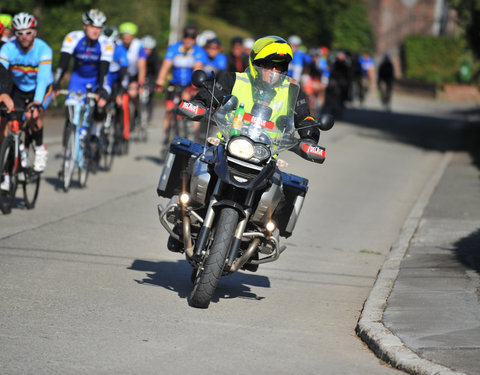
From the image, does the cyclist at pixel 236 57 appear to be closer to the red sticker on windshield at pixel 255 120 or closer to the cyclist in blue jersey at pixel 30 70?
the cyclist in blue jersey at pixel 30 70

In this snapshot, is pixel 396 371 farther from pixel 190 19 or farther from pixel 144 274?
pixel 190 19

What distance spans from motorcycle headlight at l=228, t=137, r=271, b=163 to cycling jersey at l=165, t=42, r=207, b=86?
992cm

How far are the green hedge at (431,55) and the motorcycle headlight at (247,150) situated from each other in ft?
174

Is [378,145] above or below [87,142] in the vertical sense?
below

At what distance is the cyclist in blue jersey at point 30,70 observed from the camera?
1047 cm

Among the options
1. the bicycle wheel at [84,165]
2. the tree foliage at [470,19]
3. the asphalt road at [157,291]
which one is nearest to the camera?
the asphalt road at [157,291]

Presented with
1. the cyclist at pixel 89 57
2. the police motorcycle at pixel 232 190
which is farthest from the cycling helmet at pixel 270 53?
the cyclist at pixel 89 57

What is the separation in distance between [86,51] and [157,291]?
18.8 ft

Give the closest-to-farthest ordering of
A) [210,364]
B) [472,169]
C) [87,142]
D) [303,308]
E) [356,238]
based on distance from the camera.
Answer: [210,364] → [303,308] → [356,238] → [87,142] → [472,169]

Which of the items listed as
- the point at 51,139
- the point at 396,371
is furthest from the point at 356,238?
the point at 51,139

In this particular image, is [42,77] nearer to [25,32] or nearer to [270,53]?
[25,32]

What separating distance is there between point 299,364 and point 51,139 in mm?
13245

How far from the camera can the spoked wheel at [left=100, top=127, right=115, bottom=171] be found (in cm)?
1459

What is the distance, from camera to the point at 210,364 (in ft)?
18.7
